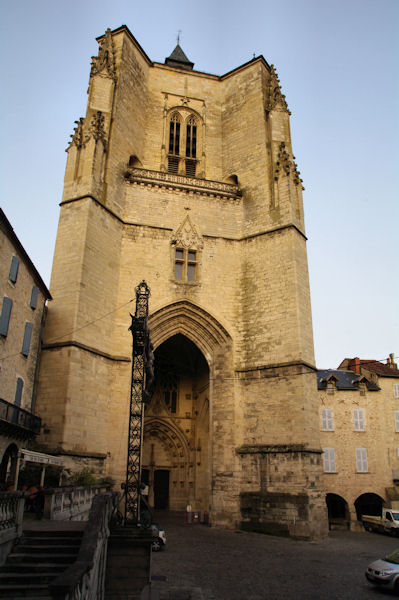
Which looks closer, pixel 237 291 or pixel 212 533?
pixel 212 533

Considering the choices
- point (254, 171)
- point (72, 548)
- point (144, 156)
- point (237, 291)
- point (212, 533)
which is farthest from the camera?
point (144, 156)

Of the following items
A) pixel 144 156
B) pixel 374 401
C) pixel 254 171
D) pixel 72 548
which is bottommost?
pixel 72 548

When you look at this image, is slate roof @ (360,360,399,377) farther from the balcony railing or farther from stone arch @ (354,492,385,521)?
the balcony railing

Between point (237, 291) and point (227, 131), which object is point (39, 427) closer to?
point (237, 291)

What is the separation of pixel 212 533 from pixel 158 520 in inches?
135

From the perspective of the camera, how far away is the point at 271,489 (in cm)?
1395

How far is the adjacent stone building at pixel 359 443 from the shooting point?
18.2 metres

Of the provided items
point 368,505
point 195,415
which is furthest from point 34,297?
point 368,505

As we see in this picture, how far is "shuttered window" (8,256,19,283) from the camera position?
440 inches

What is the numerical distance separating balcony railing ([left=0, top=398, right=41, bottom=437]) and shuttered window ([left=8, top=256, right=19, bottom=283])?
293 cm

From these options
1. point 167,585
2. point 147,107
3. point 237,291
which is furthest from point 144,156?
point 167,585

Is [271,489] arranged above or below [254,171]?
below

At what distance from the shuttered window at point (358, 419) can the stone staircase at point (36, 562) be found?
15.2 meters

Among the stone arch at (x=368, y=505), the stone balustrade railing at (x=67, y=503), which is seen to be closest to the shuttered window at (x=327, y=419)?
the stone arch at (x=368, y=505)
